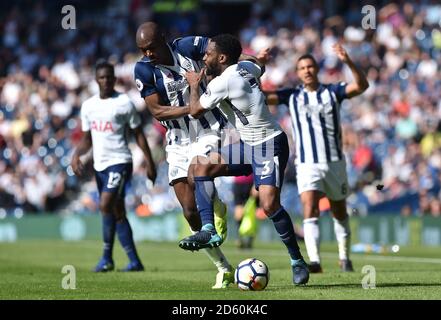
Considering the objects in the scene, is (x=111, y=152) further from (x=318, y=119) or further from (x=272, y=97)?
(x=318, y=119)

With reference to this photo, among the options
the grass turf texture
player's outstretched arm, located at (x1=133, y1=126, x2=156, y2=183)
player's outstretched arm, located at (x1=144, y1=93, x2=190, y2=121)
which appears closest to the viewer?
the grass turf texture

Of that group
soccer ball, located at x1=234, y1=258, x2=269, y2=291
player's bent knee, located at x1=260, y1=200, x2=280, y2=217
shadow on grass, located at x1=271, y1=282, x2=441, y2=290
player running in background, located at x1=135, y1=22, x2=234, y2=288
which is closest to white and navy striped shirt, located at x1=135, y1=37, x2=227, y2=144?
player running in background, located at x1=135, y1=22, x2=234, y2=288

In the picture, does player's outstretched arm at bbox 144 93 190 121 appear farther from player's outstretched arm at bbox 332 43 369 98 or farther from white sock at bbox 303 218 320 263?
white sock at bbox 303 218 320 263

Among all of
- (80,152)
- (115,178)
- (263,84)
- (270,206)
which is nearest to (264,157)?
(270,206)

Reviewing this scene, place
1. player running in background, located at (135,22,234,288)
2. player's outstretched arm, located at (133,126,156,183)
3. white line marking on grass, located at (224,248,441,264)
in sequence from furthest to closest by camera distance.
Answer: white line marking on grass, located at (224,248,441,264)
player's outstretched arm, located at (133,126,156,183)
player running in background, located at (135,22,234,288)

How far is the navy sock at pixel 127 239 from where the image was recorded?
47.5ft

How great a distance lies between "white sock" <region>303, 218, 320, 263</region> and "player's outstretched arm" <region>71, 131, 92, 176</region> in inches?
126

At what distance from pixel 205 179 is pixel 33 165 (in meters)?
20.2

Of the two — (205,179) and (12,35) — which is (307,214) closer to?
(205,179)

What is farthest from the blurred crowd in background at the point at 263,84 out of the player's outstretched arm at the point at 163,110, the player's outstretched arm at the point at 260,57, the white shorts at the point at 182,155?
the player's outstretched arm at the point at 163,110

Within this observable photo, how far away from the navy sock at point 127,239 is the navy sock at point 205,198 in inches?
159

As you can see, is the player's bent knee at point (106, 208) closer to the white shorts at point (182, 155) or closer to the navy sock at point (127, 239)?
the navy sock at point (127, 239)

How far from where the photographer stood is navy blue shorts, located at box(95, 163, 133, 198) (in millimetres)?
14406
